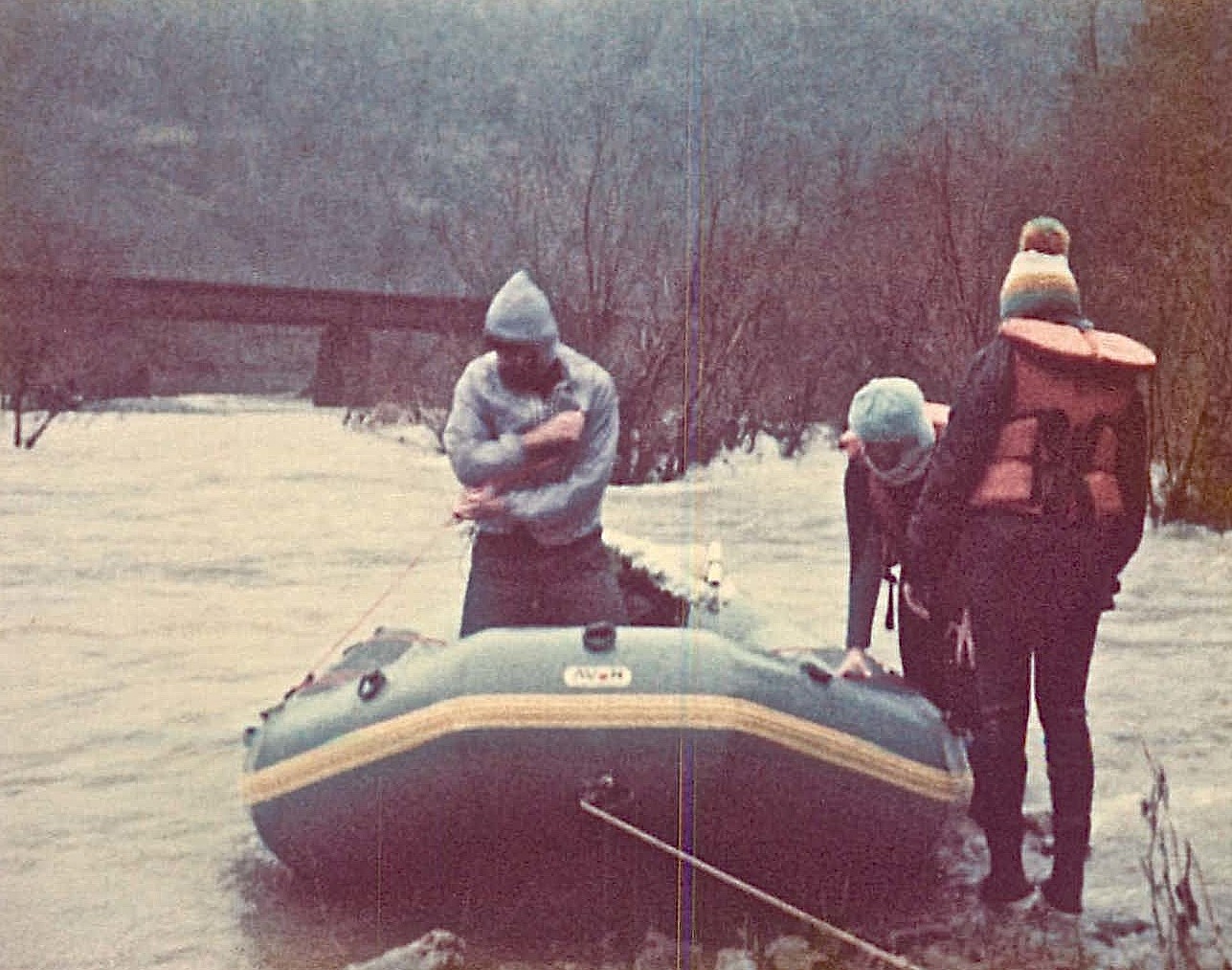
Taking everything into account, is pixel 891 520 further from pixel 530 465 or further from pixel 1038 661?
pixel 530 465

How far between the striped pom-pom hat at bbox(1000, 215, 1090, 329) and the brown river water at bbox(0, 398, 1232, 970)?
1013 mm

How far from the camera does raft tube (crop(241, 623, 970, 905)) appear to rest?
6.71ft

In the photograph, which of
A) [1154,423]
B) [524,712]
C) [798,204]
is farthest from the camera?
[798,204]

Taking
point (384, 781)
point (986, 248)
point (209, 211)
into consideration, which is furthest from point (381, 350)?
point (384, 781)

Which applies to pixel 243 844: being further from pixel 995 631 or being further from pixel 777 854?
pixel 995 631

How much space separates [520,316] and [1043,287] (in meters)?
0.91

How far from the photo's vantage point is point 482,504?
2.52 meters

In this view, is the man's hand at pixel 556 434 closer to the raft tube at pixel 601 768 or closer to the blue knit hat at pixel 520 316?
the blue knit hat at pixel 520 316

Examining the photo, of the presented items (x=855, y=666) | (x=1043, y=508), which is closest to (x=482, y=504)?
(x=855, y=666)

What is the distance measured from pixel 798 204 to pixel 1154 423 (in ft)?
12.1

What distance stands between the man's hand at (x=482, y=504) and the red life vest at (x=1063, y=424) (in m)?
0.92

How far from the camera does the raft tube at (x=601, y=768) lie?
6.71 feet

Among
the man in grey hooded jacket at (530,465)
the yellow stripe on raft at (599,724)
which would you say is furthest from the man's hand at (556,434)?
the yellow stripe on raft at (599,724)

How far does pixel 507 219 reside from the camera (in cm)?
614
